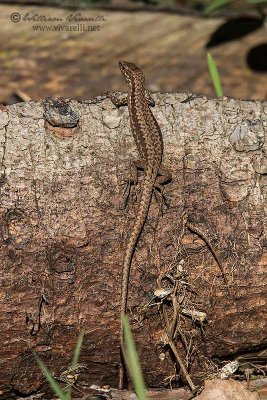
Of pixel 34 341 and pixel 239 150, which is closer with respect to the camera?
pixel 34 341

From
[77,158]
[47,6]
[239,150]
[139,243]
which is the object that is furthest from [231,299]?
[47,6]

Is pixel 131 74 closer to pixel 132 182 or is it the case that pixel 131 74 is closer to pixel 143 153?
pixel 143 153

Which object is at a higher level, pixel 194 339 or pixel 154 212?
pixel 154 212

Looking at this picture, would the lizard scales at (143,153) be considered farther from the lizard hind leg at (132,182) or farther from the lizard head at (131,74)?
the lizard head at (131,74)

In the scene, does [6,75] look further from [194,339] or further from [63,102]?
[194,339]

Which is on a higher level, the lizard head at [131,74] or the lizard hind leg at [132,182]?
the lizard head at [131,74]

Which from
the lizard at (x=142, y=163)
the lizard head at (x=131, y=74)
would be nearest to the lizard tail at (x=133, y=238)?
the lizard at (x=142, y=163)
